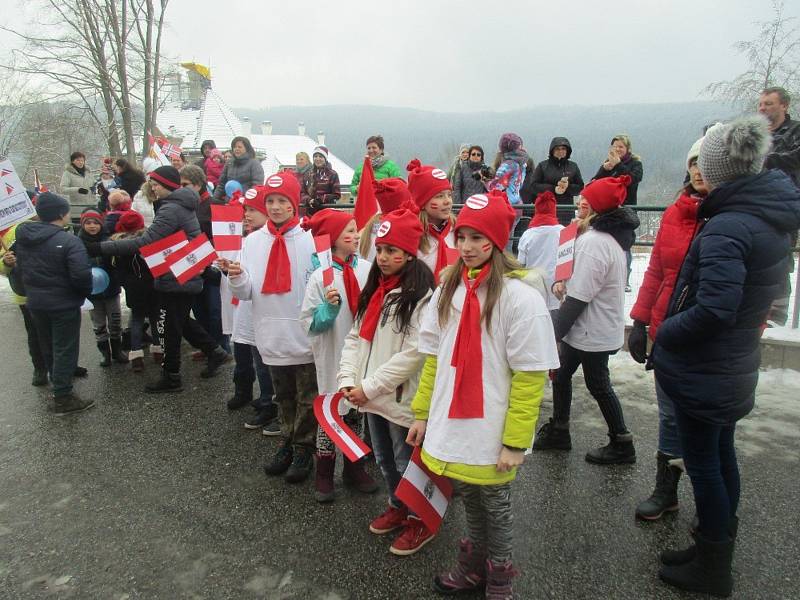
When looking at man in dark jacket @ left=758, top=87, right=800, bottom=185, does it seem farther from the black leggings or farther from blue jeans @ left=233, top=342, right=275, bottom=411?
blue jeans @ left=233, top=342, right=275, bottom=411

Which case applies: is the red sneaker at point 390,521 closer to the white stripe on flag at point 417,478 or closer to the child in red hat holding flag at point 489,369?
the white stripe on flag at point 417,478

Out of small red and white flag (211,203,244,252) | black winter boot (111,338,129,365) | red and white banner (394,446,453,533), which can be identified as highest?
small red and white flag (211,203,244,252)

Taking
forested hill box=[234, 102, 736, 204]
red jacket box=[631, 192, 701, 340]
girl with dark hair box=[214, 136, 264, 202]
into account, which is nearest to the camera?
red jacket box=[631, 192, 701, 340]

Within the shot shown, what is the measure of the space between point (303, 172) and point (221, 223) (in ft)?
23.1

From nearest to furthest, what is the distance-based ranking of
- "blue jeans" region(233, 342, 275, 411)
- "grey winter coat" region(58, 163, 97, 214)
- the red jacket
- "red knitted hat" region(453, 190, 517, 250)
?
"red knitted hat" region(453, 190, 517, 250) < the red jacket < "blue jeans" region(233, 342, 275, 411) < "grey winter coat" region(58, 163, 97, 214)

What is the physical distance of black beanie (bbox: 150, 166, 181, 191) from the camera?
17.2ft

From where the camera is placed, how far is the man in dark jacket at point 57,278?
4.79 metres

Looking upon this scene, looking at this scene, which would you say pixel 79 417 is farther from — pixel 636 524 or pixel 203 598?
pixel 636 524

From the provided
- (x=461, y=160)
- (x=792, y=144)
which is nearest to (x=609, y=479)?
(x=792, y=144)

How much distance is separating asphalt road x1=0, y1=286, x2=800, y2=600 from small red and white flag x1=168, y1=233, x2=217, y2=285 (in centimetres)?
131

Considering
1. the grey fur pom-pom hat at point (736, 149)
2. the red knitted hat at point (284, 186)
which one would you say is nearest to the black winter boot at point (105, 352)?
the red knitted hat at point (284, 186)

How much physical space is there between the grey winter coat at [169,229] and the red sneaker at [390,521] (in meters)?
3.26

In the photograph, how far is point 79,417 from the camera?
16.1 ft

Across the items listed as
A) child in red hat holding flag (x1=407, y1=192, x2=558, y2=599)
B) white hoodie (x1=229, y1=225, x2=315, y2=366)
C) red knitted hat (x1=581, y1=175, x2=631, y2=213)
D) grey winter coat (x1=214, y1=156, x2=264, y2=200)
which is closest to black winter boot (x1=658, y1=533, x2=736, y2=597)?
child in red hat holding flag (x1=407, y1=192, x2=558, y2=599)
